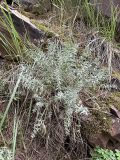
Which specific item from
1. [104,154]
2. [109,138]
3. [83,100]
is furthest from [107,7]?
[104,154]

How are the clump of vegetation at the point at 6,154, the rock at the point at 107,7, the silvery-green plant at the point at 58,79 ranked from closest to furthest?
1. the clump of vegetation at the point at 6,154
2. the silvery-green plant at the point at 58,79
3. the rock at the point at 107,7

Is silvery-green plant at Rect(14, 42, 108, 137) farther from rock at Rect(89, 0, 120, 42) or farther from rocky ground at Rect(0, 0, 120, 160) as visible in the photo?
rock at Rect(89, 0, 120, 42)

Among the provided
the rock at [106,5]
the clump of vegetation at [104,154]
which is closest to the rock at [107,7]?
the rock at [106,5]

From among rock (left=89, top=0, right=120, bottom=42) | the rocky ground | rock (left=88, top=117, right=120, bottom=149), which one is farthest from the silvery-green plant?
rock (left=89, top=0, right=120, bottom=42)

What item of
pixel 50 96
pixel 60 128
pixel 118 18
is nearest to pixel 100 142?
pixel 60 128

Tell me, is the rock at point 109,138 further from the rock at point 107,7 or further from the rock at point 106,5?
the rock at point 106,5

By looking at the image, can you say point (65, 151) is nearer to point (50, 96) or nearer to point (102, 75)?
point (50, 96)

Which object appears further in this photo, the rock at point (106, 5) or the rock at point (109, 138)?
the rock at point (106, 5)

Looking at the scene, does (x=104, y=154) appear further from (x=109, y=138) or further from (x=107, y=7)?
(x=107, y=7)
